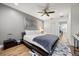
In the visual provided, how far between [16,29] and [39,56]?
81 centimetres

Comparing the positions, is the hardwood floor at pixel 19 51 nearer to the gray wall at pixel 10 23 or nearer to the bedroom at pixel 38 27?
the bedroom at pixel 38 27

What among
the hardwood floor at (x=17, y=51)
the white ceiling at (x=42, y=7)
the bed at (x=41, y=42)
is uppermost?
the white ceiling at (x=42, y=7)

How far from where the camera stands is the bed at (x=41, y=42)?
7.32ft

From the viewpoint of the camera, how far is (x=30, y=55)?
91.5 inches

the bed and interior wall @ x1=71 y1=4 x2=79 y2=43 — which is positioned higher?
interior wall @ x1=71 y1=4 x2=79 y2=43

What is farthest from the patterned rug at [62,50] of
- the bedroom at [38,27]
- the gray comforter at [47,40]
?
the gray comforter at [47,40]

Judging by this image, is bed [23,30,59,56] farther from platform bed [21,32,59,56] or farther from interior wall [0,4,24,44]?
interior wall [0,4,24,44]

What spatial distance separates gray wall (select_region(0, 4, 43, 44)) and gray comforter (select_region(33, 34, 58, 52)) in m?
0.45

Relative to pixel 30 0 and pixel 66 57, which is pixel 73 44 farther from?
pixel 30 0

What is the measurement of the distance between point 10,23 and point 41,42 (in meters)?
0.82

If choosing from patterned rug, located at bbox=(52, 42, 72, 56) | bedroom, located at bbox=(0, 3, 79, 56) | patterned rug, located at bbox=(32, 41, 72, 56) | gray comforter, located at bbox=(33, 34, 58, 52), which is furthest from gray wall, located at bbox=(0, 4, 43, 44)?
patterned rug, located at bbox=(52, 42, 72, 56)

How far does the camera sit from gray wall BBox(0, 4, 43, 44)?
7.52 feet

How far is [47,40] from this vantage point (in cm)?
222

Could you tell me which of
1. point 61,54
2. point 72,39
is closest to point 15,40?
point 61,54
